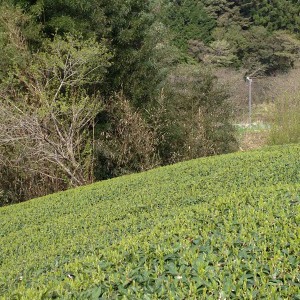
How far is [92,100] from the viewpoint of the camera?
10.5 metres

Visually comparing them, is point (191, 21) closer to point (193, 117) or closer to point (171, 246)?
point (193, 117)

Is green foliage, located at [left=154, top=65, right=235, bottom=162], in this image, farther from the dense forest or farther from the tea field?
the tea field

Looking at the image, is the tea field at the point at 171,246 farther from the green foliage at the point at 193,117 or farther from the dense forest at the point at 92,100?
the green foliage at the point at 193,117

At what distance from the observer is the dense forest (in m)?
9.55

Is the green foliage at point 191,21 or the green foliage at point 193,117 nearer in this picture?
the green foliage at point 193,117

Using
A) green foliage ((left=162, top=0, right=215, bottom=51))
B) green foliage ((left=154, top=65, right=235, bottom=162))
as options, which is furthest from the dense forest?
green foliage ((left=162, top=0, right=215, bottom=51))

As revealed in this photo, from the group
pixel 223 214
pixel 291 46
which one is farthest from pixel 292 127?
pixel 291 46

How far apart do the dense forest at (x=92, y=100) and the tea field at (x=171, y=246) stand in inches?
144

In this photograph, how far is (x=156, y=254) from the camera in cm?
272

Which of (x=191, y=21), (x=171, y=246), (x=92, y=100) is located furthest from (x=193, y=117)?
(x=191, y=21)

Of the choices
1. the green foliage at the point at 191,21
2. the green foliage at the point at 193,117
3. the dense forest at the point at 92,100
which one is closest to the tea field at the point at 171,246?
the dense forest at the point at 92,100

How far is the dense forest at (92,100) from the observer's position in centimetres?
955

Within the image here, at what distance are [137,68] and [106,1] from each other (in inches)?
78.5

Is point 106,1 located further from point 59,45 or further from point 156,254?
point 156,254
